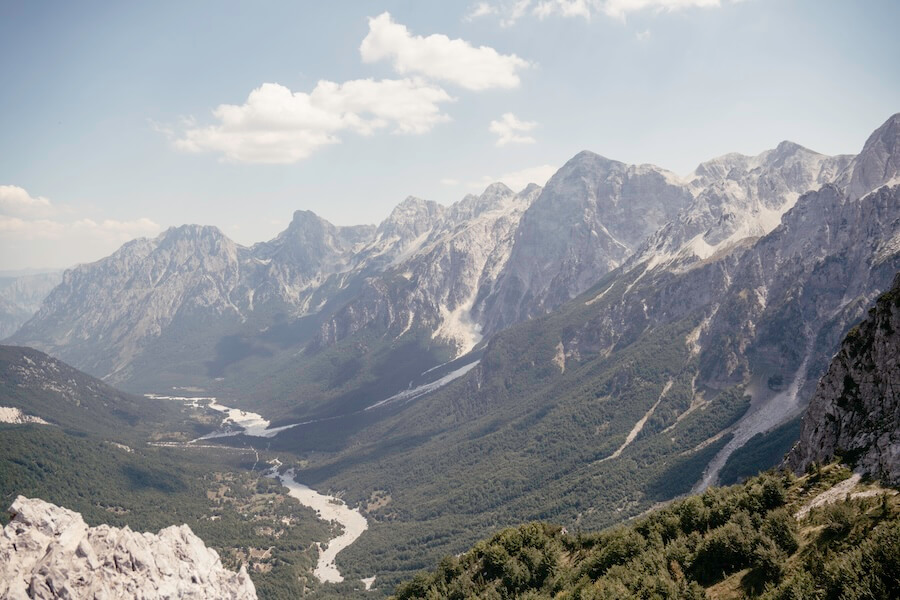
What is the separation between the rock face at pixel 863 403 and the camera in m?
49.8

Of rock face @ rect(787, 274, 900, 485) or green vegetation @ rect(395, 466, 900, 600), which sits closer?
green vegetation @ rect(395, 466, 900, 600)

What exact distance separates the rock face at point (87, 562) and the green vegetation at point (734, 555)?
9661 cm

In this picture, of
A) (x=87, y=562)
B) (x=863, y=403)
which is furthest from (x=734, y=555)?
(x=87, y=562)

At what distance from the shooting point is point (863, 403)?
5847cm

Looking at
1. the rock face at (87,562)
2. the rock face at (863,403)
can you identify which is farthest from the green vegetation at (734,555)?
the rock face at (87,562)

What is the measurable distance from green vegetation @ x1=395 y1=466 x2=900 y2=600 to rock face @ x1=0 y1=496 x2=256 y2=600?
317 feet

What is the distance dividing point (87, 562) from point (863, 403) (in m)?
153

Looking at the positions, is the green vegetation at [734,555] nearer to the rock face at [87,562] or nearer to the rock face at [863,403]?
the rock face at [863,403]

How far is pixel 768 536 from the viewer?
41.0m

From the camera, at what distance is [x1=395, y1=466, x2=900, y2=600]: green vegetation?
30672 millimetres

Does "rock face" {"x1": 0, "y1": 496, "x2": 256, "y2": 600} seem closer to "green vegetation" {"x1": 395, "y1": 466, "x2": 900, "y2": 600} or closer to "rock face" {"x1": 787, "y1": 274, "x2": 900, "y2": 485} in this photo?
"green vegetation" {"x1": 395, "y1": 466, "x2": 900, "y2": 600}

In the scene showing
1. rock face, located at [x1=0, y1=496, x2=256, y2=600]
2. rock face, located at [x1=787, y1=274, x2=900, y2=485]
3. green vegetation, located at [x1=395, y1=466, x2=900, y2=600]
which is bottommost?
rock face, located at [x1=0, y1=496, x2=256, y2=600]

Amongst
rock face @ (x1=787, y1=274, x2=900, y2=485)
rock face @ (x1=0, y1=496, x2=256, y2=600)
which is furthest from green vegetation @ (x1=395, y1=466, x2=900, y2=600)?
rock face @ (x1=0, y1=496, x2=256, y2=600)

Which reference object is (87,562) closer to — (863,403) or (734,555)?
(734,555)
